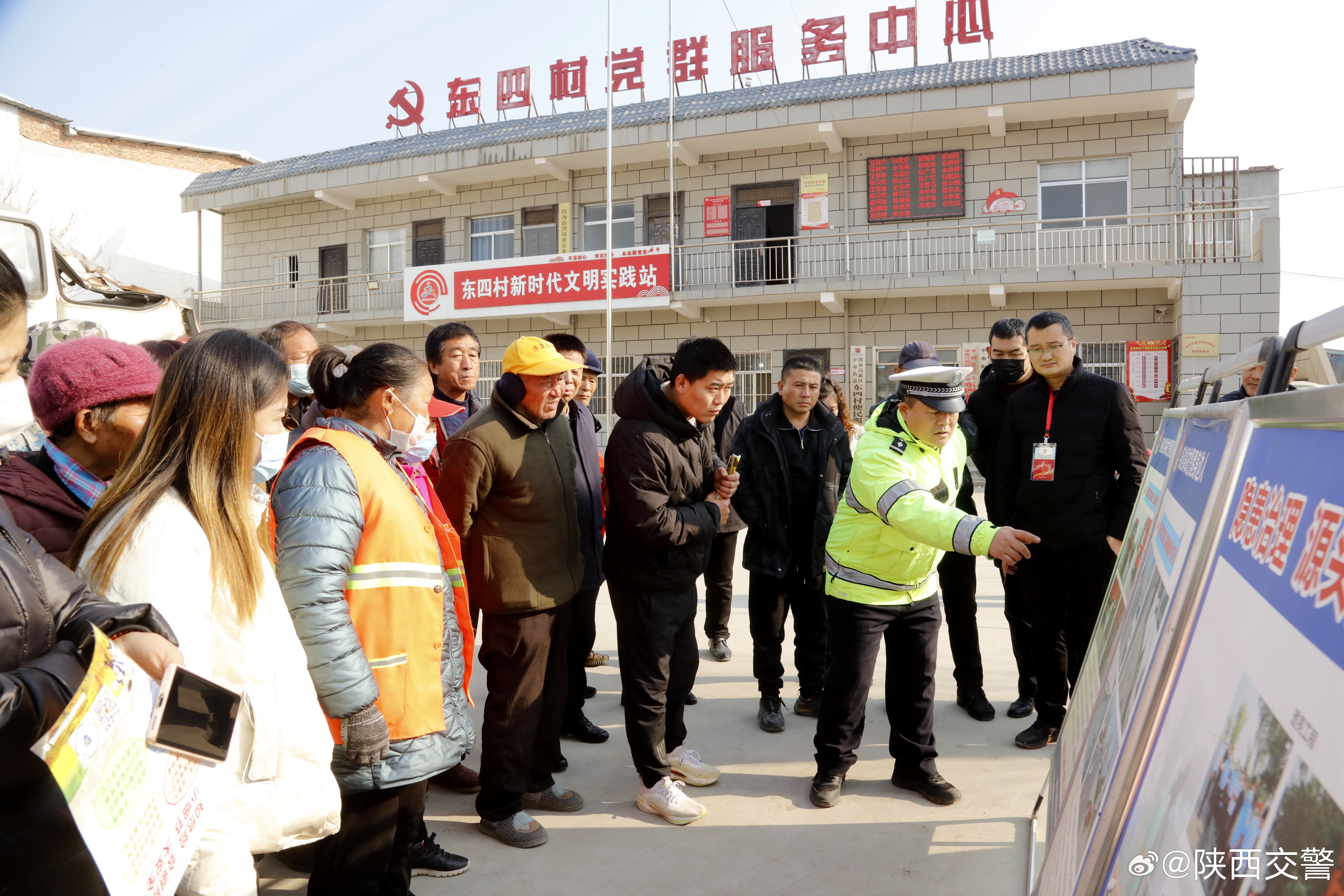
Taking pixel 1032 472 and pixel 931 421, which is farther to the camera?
pixel 1032 472

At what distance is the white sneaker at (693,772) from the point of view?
324cm

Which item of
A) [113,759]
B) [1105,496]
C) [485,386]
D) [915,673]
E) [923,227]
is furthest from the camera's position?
[485,386]

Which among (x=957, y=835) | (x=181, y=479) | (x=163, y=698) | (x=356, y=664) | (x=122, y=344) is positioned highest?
(x=122, y=344)

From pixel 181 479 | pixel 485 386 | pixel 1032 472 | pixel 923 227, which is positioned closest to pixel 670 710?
pixel 1032 472

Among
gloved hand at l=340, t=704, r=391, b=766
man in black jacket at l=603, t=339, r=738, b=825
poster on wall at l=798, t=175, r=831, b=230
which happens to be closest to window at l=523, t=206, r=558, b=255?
poster on wall at l=798, t=175, r=831, b=230

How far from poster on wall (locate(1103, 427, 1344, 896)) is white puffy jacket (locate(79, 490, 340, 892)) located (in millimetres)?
1396

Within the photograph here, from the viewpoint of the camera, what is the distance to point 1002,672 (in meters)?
4.55

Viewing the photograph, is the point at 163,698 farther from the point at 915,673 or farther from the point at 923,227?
the point at 923,227

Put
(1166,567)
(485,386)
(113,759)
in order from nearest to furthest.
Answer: (113,759) < (1166,567) < (485,386)

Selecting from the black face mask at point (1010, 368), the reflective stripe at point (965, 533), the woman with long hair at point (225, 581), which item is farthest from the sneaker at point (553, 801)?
the black face mask at point (1010, 368)

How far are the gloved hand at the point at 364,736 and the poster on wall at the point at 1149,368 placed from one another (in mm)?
12679

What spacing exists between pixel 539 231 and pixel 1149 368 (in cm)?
1081

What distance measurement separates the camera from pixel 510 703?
2807 mm

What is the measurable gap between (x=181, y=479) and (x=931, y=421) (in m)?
2.31
